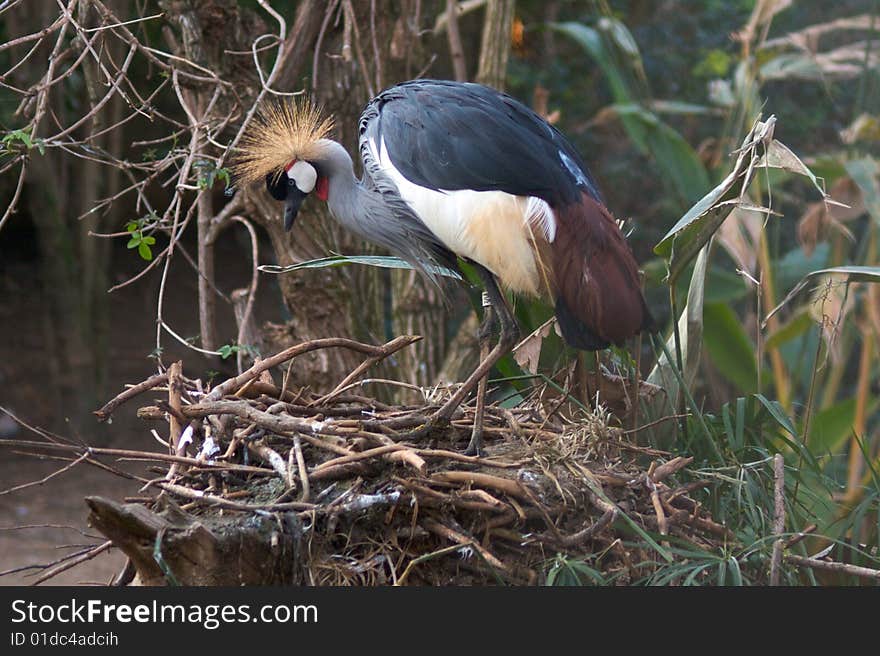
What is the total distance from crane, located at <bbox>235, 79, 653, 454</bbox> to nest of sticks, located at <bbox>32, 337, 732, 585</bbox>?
0.19 meters

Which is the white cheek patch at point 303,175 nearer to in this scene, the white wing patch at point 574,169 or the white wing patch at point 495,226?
the white wing patch at point 495,226

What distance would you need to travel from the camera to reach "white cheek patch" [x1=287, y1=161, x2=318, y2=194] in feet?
7.61

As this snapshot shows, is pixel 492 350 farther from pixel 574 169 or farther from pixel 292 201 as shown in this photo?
pixel 292 201

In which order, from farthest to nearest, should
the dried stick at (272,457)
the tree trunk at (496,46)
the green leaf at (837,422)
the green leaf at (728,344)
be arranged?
the green leaf at (728,344)
the tree trunk at (496,46)
the green leaf at (837,422)
the dried stick at (272,457)

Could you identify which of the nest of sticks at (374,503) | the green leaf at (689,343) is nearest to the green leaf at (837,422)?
the green leaf at (689,343)

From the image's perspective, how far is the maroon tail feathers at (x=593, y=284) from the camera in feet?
6.57

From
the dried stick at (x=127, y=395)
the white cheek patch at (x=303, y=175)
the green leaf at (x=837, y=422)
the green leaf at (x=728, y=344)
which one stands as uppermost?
the white cheek patch at (x=303, y=175)

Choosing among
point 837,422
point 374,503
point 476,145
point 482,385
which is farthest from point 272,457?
point 837,422

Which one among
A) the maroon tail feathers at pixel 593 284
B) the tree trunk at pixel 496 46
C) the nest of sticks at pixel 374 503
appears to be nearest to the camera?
the nest of sticks at pixel 374 503

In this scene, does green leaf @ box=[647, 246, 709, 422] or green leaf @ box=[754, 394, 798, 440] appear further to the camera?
green leaf @ box=[647, 246, 709, 422]

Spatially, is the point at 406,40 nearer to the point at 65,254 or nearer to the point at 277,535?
the point at 277,535

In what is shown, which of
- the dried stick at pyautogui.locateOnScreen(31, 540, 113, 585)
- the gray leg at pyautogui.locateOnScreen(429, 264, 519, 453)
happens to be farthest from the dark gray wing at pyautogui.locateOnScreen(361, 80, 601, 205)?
the dried stick at pyautogui.locateOnScreen(31, 540, 113, 585)

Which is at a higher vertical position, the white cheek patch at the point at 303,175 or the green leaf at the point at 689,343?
the white cheek patch at the point at 303,175

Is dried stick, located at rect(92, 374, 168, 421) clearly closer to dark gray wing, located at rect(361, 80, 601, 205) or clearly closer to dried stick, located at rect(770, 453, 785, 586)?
dark gray wing, located at rect(361, 80, 601, 205)
